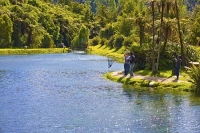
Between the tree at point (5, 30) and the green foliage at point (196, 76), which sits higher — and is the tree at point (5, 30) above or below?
above

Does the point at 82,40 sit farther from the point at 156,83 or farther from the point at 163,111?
the point at 163,111

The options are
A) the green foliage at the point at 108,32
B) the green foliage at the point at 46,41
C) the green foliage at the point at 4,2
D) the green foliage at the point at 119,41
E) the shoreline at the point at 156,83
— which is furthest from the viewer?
the green foliage at the point at 4,2

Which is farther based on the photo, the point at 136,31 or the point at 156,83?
the point at 136,31

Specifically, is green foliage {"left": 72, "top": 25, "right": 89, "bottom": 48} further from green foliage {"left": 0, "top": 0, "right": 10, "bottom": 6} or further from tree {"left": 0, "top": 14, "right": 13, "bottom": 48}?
green foliage {"left": 0, "top": 0, "right": 10, "bottom": 6}

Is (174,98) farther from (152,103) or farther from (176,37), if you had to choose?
(176,37)

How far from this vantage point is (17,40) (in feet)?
548

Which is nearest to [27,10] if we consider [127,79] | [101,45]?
[101,45]

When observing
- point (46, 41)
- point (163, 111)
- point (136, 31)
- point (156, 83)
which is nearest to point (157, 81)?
point (156, 83)

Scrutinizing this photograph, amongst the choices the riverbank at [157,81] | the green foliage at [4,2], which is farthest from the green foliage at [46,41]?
the riverbank at [157,81]

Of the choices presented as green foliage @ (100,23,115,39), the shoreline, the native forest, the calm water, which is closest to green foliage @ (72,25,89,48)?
the native forest

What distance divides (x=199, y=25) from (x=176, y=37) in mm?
22522

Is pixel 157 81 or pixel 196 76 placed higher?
pixel 196 76

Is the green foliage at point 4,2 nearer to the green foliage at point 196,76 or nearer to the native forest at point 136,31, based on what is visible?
the native forest at point 136,31

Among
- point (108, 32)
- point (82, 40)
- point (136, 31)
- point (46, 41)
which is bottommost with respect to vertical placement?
point (46, 41)
